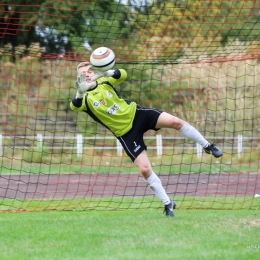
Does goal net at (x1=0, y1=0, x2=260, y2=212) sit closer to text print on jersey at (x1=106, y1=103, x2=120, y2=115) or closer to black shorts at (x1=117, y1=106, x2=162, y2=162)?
black shorts at (x1=117, y1=106, x2=162, y2=162)

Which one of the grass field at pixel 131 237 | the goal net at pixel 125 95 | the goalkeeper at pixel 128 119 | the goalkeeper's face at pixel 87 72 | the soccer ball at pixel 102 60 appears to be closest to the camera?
the grass field at pixel 131 237

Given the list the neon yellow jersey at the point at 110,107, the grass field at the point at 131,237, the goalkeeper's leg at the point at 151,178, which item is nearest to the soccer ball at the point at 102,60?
the neon yellow jersey at the point at 110,107

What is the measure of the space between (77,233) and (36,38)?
1049cm

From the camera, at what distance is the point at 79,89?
842 centimetres

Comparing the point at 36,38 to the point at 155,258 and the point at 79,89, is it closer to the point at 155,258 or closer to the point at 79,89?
the point at 79,89

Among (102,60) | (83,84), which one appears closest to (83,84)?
(83,84)

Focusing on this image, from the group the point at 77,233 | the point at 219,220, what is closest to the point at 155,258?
the point at 77,233

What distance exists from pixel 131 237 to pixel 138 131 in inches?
77.4

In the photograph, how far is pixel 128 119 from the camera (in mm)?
8742

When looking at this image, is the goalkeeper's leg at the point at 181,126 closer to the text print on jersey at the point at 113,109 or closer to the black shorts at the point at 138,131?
the black shorts at the point at 138,131

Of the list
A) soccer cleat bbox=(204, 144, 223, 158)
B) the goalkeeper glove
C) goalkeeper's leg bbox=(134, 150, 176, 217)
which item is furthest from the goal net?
the goalkeeper glove

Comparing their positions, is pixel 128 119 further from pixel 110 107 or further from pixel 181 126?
pixel 181 126

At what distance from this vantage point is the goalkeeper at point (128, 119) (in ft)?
28.3

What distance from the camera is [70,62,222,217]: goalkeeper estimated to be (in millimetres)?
8633
